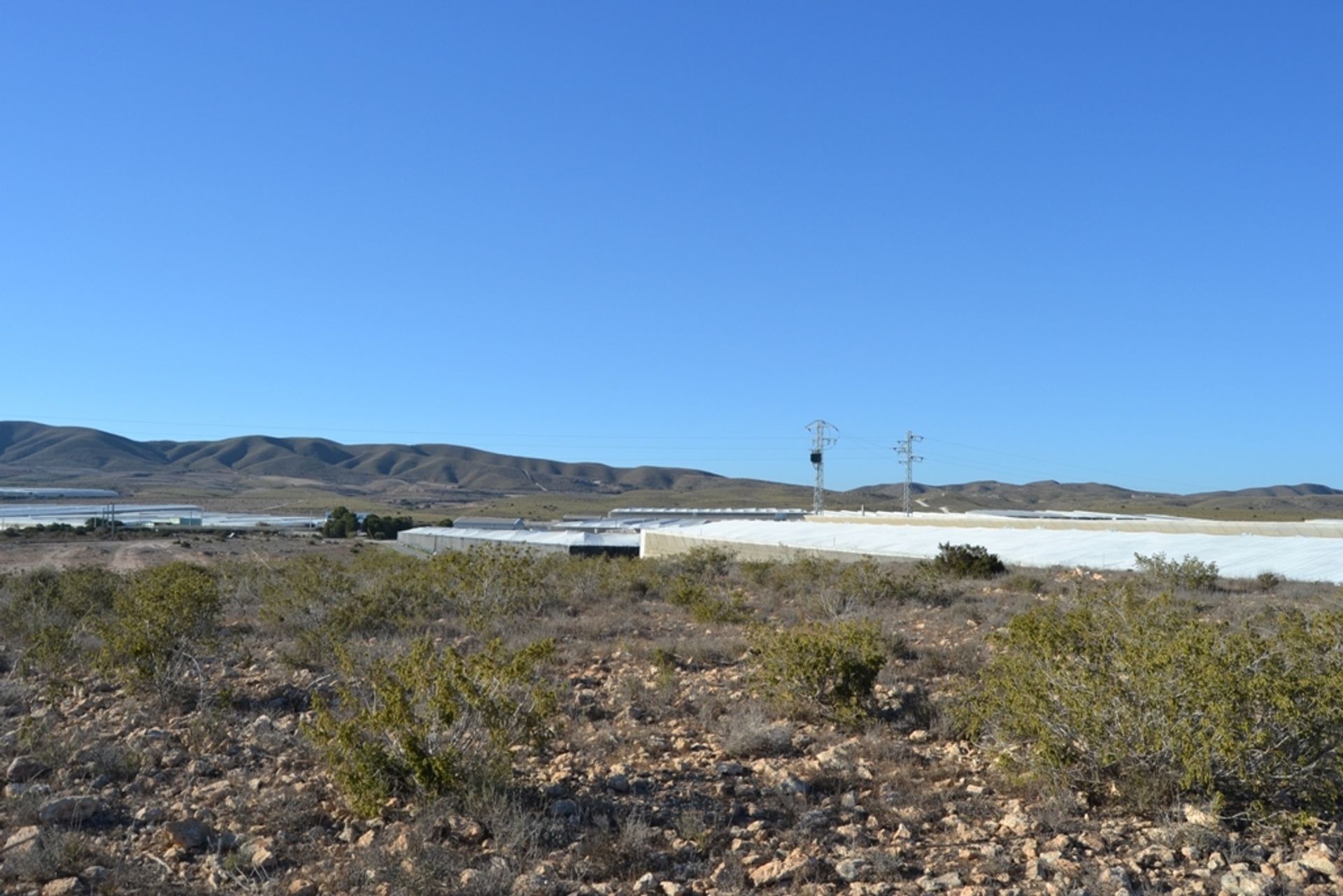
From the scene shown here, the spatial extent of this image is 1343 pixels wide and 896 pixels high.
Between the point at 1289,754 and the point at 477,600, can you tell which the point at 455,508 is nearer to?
the point at 477,600

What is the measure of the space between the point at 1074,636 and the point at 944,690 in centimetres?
186

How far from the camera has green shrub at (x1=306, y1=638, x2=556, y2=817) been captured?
21.7ft

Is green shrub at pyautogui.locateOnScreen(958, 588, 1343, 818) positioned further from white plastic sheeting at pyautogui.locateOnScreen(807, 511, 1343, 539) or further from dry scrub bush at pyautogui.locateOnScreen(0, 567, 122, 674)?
white plastic sheeting at pyautogui.locateOnScreen(807, 511, 1343, 539)

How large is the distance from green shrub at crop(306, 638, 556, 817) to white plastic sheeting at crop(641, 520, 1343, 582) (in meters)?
22.5

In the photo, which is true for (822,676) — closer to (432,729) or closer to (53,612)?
(432,729)

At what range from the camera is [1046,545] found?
31.7m

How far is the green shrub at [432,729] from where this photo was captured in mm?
6613

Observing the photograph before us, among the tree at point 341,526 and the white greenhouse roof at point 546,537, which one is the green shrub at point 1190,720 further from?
the tree at point 341,526

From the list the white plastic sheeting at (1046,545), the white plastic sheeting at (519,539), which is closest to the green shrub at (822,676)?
the white plastic sheeting at (1046,545)

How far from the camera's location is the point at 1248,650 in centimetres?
648

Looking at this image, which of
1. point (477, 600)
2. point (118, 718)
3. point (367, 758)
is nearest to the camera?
point (367, 758)

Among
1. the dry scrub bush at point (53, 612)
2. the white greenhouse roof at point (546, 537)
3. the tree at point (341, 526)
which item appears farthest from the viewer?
the tree at point (341, 526)

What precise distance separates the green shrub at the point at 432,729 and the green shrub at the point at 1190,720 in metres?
3.71

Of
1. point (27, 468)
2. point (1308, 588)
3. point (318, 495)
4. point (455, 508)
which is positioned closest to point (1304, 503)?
point (455, 508)
